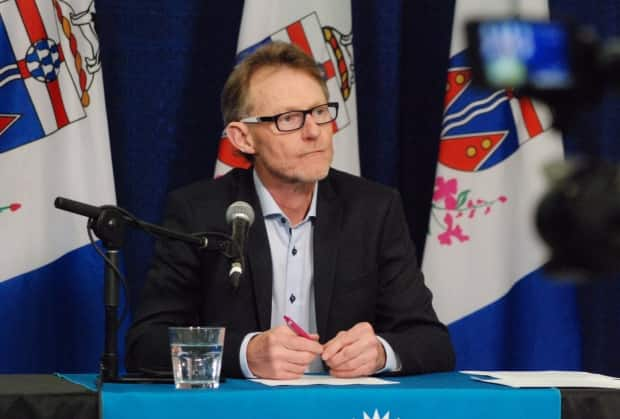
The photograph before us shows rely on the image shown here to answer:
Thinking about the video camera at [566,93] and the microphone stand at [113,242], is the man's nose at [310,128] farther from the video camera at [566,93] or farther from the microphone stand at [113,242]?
the video camera at [566,93]

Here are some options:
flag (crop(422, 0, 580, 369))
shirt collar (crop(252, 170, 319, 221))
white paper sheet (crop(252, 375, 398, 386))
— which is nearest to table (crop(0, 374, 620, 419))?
white paper sheet (crop(252, 375, 398, 386))

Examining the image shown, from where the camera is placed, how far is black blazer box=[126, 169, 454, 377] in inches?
104

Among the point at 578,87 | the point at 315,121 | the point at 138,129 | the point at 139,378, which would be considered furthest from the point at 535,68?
the point at 138,129

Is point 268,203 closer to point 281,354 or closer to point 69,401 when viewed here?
point 281,354

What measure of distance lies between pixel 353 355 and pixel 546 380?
0.40m

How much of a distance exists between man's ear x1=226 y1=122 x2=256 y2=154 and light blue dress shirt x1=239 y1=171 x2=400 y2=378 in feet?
0.46

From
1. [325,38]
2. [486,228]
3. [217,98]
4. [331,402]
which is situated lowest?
[331,402]

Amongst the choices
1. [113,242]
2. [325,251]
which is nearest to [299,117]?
[325,251]

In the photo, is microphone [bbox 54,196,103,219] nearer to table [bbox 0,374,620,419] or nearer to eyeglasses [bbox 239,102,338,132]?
table [bbox 0,374,620,419]

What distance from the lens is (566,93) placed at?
2.55 feet

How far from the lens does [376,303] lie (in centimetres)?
282

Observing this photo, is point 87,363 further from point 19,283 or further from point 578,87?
point 578,87

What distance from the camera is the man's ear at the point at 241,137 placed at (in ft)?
9.53

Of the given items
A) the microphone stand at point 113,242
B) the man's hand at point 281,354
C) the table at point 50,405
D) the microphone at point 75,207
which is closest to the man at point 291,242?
the man's hand at point 281,354
